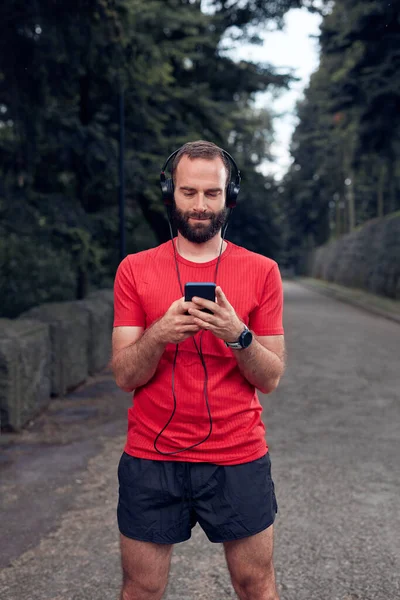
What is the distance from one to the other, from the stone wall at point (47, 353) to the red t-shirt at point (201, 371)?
4.39 metres

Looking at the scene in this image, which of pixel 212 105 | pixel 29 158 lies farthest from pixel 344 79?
pixel 29 158

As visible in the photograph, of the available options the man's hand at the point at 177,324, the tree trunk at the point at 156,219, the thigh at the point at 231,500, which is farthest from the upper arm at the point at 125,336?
the tree trunk at the point at 156,219

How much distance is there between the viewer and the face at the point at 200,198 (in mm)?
2426

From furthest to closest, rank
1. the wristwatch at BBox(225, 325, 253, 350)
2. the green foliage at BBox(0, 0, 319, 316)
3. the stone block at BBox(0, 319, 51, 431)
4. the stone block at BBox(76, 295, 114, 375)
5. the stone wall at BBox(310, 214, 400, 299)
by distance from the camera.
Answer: the stone wall at BBox(310, 214, 400, 299), the stone block at BBox(76, 295, 114, 375), the green foliage at BBox(0, 0, 319, 316), the stone block at BBox(0, 319, 51, 431), the wristwatch at BBox(225, 325, 253, 350)

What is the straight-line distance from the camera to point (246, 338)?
2.26 meters

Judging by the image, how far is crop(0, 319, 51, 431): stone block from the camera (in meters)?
6.64

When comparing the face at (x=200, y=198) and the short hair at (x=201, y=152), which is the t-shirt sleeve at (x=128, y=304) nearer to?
the face at (x=200, y=198)

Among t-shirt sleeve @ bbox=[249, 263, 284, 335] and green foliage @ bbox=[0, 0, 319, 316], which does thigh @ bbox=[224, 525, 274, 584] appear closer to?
t-shirt sleeve @ bbox=[249, 263, 284, 335]

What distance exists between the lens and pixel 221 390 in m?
2.44

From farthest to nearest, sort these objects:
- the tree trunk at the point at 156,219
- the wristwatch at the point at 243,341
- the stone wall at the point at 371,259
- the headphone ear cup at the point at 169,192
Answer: the stone wall at the point at 371,259, the tree trunk at the point at 156,219, the headphone ear cup at the point at 169,192, the wristwatch at the point at 243,341

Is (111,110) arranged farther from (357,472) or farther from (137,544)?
(137,544)

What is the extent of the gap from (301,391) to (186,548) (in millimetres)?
4995

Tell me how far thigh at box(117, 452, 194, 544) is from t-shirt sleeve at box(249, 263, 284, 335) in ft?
1.72

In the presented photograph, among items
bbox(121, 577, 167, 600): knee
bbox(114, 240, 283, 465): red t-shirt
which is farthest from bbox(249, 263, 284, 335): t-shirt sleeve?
bbox(121, 577, 167, 600): knee
